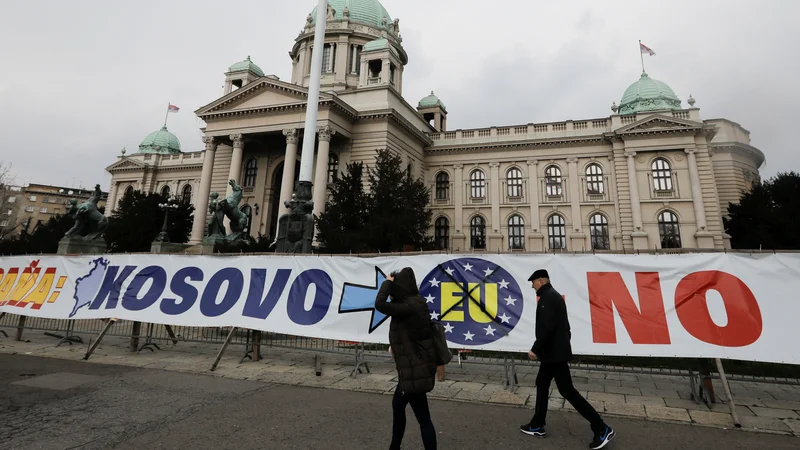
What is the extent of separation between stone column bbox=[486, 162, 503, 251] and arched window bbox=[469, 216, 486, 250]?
36.1 inches

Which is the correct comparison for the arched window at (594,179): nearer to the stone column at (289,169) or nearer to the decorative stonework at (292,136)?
the stone column at (289,169)

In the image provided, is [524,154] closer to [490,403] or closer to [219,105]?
[219,105]

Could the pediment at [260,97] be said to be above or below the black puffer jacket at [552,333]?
above

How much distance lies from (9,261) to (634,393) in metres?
15.5

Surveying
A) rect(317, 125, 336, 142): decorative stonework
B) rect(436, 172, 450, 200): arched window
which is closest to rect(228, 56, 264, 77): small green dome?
rect(317, 125, 336, 142): decorative stonework

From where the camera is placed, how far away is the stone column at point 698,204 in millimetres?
29219

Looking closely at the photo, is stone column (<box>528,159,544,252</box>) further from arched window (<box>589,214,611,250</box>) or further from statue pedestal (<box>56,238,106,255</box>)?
statue pedestal (<box>56,238,106,255</box>)

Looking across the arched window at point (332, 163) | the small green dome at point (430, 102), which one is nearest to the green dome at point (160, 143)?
the arched window at point (332, 163)

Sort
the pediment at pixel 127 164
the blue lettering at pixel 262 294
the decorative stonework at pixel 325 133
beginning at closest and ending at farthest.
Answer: the blue lettering at pixel 262 294, the decorative stonework at pixel 325 133, the pediment at pixel 127 164

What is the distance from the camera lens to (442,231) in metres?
37.0

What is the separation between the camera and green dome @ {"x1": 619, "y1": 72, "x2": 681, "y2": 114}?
33.5 meters

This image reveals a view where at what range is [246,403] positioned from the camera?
558 centimetres

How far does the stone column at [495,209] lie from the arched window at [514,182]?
1.01m

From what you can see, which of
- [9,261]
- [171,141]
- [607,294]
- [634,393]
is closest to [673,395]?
[634,393]
